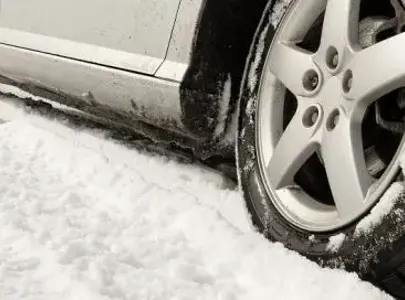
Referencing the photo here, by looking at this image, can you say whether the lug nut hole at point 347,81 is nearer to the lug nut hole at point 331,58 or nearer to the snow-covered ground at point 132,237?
the lug nut hole at point 331,58

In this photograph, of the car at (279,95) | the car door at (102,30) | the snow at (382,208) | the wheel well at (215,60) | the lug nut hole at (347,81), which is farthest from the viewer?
the car door at (102,30)

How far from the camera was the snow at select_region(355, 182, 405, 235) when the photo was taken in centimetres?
178

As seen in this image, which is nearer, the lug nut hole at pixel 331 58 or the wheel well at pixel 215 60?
the lug nut hole at pixel 331 58

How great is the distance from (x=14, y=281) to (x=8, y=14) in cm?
204

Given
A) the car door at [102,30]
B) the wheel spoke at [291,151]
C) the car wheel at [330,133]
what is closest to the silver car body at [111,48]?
the car door at [102,30]

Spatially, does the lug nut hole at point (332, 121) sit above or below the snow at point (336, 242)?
above

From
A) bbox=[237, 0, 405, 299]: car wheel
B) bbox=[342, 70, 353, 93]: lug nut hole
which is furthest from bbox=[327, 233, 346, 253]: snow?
bbox=[342, 70, 353, 93]: lug nut hole

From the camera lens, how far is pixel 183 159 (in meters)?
3.19

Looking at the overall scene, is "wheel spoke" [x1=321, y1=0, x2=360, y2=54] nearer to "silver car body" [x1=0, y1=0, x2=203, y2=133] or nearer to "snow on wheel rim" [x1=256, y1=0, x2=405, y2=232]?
"snow on wheel rim" [x1=256, y1=0, x2=405, y2=232]

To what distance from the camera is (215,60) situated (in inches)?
100

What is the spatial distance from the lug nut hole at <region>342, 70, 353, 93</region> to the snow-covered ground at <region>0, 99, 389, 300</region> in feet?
1.73

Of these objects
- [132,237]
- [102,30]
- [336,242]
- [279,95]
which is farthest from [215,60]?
[336,242]

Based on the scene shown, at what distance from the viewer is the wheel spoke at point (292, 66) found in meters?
2.20

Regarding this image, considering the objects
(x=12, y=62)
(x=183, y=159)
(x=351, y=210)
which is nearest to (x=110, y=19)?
(x=183, y=159)
